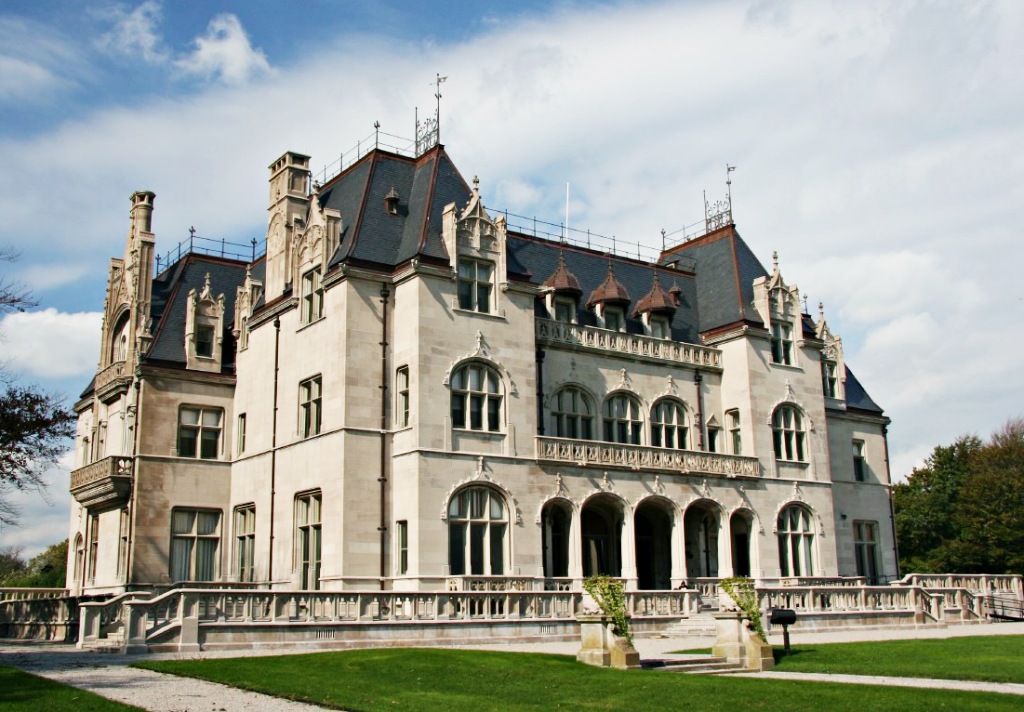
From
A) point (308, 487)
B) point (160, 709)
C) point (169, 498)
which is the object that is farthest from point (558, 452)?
point (160, 709)

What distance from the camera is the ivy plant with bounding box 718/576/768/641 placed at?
2416cm

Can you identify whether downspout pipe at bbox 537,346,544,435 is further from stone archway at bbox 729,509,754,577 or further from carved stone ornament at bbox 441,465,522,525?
stone archway at bbox 729,509,754,577

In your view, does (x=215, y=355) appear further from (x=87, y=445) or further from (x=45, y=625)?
(x=45, y=625)

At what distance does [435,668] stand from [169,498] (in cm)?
2283

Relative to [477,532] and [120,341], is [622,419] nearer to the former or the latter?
[477,532]

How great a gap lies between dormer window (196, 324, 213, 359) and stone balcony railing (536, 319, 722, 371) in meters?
13.6

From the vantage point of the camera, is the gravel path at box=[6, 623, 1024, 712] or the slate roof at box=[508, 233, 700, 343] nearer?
the gravel path at box=[6, 623, 1024, 712]

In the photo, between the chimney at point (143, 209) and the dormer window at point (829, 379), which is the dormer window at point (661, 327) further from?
the chimney at point (143, 209)

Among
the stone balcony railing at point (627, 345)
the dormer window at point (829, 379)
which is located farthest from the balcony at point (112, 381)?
the dormer window at point (829, 379)

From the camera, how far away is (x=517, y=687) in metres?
19.3

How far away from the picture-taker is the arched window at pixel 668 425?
4384cm

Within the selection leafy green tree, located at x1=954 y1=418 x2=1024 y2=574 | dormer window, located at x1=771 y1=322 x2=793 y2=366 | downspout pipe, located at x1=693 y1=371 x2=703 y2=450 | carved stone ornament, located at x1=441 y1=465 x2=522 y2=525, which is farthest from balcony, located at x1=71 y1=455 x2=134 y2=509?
leafy green tree, located at x1=954 y1=418 x2=1024 y2=574

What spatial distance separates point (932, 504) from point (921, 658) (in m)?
61.0

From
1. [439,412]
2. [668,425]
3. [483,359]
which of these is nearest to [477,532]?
[439,412]
